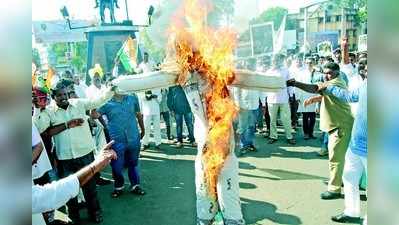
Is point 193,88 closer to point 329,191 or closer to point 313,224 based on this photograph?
point 313,224

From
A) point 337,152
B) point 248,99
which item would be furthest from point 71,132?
point 248,99

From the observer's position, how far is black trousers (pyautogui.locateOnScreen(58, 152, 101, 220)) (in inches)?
210

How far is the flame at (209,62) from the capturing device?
4.13 m

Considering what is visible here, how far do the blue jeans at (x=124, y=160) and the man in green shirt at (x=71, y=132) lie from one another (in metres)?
0.68

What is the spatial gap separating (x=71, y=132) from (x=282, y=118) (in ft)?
18.3

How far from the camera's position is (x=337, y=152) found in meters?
5.68

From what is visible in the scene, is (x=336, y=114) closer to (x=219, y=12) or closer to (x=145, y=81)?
(x=219, y=12)

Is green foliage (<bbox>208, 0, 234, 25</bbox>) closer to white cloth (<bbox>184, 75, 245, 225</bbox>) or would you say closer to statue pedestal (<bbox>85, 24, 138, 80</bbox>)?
white cloth (<bbox>184, 75, 245, 225</bbox>)

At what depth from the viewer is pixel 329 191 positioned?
575 cm

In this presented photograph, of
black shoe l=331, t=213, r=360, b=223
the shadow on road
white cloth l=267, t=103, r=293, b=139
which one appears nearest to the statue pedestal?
white cloth l=267, t=103, r=293, b=139

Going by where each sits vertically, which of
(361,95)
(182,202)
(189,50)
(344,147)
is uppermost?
(189,50)
